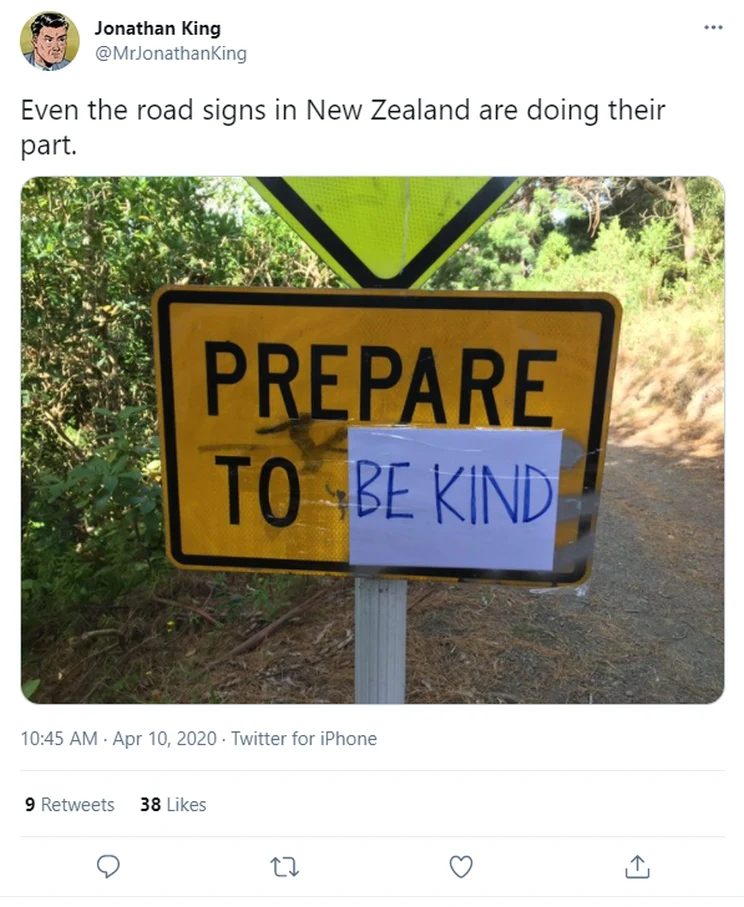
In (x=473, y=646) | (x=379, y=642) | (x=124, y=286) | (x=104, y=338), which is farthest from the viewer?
(x=104, y=338)

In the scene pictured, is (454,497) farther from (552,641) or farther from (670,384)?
(670,384)

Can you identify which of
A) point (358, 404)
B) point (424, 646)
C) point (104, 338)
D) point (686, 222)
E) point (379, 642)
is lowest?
point (424, 646)

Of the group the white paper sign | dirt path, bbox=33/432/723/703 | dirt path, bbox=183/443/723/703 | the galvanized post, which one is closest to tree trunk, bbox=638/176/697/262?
dirt path, bbox=183/443/723/703

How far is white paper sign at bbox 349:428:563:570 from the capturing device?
4.02 feet

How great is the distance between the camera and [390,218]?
4.00 ft

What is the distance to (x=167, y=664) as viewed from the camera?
8.30ft
